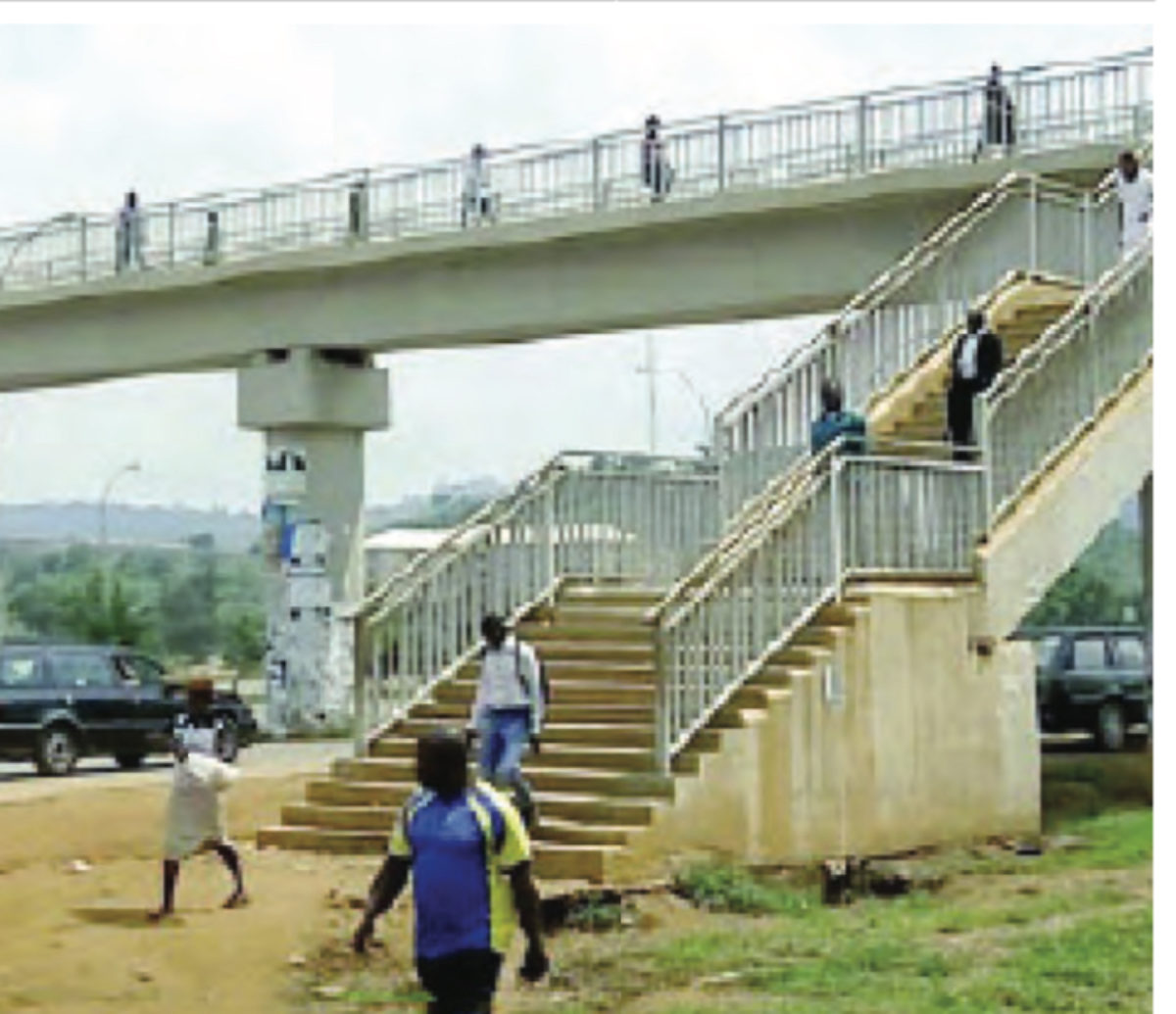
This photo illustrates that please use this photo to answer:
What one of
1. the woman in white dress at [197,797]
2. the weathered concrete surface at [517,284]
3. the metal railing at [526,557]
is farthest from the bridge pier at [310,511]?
the woman in white dress at [197,797]

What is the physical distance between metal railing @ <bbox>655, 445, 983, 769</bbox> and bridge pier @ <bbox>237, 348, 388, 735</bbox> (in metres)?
15.4

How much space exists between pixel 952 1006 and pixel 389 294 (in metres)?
20.3

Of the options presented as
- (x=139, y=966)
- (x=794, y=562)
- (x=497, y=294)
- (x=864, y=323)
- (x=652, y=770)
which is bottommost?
(x=139, y=966)

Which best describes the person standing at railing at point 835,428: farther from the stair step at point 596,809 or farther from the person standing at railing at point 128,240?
the person standing at railing at point 128,240

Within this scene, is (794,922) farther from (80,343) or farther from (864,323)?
(80,343)

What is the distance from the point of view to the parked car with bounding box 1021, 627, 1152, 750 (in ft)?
81.1

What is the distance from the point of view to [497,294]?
26875 millimetres

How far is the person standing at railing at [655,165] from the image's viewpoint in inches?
957

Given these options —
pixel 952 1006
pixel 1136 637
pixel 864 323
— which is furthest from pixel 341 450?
pixel 952 1006

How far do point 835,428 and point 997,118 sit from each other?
25.1 feet

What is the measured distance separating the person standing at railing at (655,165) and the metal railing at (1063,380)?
7.82 meters

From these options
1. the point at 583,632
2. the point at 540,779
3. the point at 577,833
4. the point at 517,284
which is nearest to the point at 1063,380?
the point at 583,632

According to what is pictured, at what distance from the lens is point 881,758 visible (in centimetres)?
1412

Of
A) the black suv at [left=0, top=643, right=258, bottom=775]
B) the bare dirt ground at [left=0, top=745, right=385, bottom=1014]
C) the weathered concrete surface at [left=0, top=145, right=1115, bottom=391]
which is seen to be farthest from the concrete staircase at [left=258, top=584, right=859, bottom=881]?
the weathered concrete surface at [left=0, top=145, right=1115, bottom=391]
